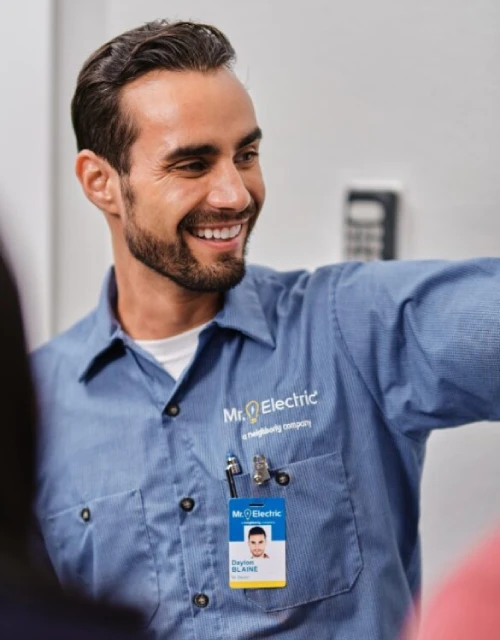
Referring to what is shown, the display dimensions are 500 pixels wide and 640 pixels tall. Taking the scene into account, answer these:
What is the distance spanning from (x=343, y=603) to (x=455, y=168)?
3.01 ft

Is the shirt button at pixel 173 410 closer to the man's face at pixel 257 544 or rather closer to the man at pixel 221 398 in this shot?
the man at pixel 221 398

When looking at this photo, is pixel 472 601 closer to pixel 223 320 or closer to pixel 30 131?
pixel 223 320

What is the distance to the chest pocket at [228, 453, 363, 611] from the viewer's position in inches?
59.5

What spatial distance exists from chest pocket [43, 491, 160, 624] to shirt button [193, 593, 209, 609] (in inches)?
2.5

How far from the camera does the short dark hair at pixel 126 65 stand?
160 cm

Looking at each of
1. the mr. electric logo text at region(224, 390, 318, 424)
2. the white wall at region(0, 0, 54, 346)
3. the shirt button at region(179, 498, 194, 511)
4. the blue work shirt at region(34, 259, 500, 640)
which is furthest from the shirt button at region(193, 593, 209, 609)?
the white wall at region(0, 0, 54, 346)

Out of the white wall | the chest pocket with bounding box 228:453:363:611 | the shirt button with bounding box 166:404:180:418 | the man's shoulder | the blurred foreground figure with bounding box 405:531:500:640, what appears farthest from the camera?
the white wall

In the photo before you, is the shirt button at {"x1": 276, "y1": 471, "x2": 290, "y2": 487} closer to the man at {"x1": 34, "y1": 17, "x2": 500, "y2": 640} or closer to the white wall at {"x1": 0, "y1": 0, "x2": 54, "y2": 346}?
the man at {"x1": 34, "y1": 17, "x2": 500, "y2": 640}

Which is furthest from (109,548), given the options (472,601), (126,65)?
(472,601)

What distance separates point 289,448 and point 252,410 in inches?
3.3

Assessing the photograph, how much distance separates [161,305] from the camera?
1683 millimetres

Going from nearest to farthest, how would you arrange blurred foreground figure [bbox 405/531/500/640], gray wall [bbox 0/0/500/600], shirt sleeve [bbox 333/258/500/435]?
blurred foreground figure [bbox 405/531/500/640], shirt sleeve [bbox 333/258/500/435], gray wall [bbox 0/0/500/600]

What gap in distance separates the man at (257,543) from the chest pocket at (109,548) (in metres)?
0.16

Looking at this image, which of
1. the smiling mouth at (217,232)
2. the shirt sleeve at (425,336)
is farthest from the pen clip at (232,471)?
the smiling mouth at (217,232)
